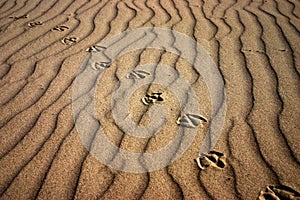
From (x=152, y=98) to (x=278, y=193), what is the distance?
1.10 metres

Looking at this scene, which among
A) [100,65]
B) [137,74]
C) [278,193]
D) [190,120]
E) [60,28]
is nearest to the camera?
[278,193]

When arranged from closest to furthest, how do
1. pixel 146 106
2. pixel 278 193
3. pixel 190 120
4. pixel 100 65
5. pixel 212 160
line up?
pixel 278 193 < pixel 212 160 < pixel 190 120 < pixel 146 106 < pixel 100 65

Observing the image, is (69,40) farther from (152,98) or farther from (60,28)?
(152,98)

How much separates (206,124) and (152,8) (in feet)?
7.05

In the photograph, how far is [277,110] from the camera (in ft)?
6.72

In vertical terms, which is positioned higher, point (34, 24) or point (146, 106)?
point (34, 24)

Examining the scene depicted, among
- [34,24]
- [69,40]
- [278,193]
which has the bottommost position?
[278,193]

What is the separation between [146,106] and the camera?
2137mm

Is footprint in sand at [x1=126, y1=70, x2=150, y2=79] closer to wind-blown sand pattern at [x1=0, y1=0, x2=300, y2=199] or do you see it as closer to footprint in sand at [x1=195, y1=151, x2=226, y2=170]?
wind-blown sand pattern at [x1=0, y1=0, x2=300, y2=199]

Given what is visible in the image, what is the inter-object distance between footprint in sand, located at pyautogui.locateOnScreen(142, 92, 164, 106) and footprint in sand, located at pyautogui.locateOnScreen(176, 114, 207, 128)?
27 cm

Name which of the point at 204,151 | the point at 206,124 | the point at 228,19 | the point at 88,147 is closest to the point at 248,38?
the point at 228,19

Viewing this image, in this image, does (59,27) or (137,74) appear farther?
(59,27)

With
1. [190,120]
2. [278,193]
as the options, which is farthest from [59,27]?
A: [278,193]

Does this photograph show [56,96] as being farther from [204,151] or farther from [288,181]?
[288,181]
